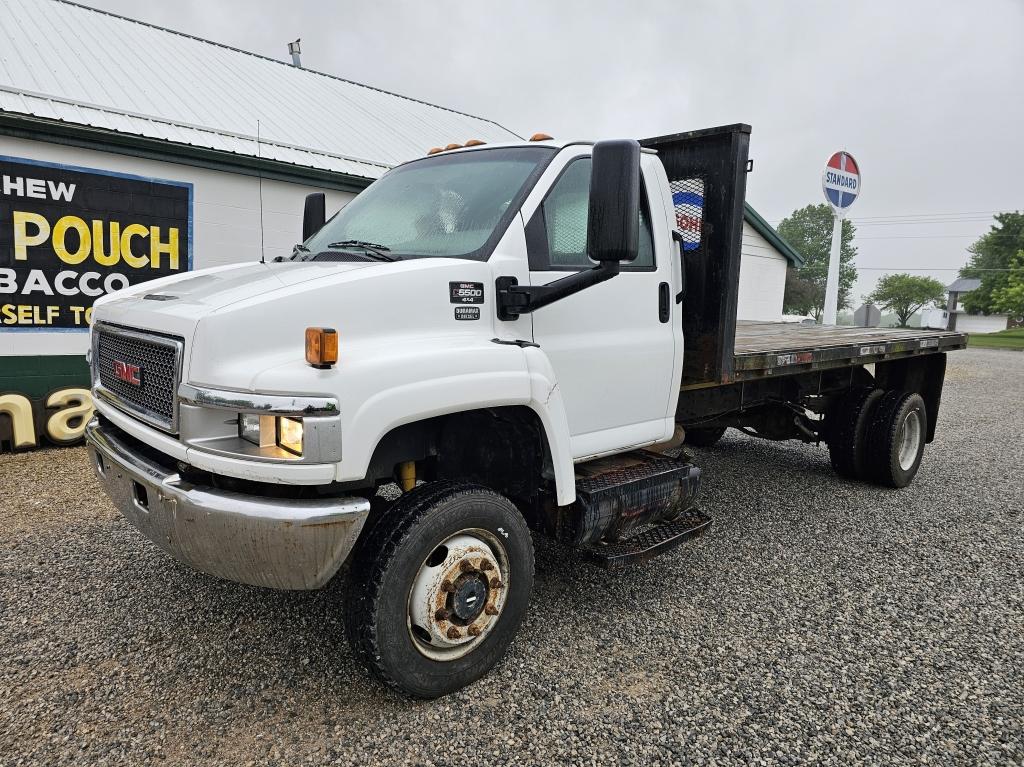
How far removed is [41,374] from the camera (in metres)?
6.73

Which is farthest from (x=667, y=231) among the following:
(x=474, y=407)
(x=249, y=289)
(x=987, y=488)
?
(x=987, y=488)

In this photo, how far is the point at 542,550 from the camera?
14.2 ft

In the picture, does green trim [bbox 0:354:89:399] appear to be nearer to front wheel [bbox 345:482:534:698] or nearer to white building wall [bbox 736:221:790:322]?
front wheel [bbox 345:482:534:698]

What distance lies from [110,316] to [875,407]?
5.95 m

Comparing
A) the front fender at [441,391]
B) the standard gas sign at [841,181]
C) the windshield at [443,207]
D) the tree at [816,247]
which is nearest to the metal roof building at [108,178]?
the windshield at [443,207]

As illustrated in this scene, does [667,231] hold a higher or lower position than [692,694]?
higher

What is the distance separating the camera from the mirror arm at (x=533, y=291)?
9.32 ft

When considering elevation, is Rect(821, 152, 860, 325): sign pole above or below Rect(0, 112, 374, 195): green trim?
above

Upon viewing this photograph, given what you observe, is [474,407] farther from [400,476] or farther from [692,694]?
[692,694]

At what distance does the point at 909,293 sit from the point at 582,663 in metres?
108

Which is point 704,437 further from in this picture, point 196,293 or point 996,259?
point 996,259

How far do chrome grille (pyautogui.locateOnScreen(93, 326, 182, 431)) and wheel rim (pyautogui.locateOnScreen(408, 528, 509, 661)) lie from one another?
1.12 metres

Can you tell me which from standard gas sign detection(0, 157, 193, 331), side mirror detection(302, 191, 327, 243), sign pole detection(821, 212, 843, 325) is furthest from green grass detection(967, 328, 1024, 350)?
side mirror detection(302, 191, 327, 243)

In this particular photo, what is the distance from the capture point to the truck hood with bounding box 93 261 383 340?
8.14 feet
